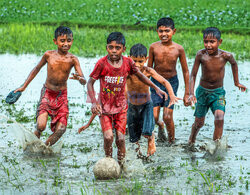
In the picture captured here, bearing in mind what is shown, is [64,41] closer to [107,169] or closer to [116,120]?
[116,120]

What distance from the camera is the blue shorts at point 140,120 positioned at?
6.12 m

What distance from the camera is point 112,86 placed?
555cm

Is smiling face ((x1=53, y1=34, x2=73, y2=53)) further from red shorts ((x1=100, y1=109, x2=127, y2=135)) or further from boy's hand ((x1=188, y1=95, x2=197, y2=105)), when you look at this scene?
boy's hand ((x1=188, y1=95, x2=197, y2=105))

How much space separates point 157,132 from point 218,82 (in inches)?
61.7

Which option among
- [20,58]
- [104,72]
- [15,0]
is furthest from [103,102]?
[15,0]

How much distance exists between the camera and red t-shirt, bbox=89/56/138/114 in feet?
18.1

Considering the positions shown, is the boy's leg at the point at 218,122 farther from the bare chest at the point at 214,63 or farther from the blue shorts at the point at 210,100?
the bare chest at the point at 214,63

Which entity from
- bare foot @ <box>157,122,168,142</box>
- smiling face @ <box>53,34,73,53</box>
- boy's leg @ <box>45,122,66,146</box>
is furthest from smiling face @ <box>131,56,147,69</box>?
bare foot @ <box>157,122,168,142</box>

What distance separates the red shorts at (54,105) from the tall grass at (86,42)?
8109mm

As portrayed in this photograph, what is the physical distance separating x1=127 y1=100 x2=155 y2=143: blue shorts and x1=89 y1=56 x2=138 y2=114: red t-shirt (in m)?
0.56

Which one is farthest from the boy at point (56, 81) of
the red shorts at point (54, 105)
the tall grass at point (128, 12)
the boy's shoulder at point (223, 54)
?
the tall grass at point (128, 12)

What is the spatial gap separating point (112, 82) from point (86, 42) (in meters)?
11.0

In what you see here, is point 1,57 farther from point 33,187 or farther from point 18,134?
point 33,187

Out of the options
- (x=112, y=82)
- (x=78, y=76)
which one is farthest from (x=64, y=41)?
Result: (x=112, y=82)
